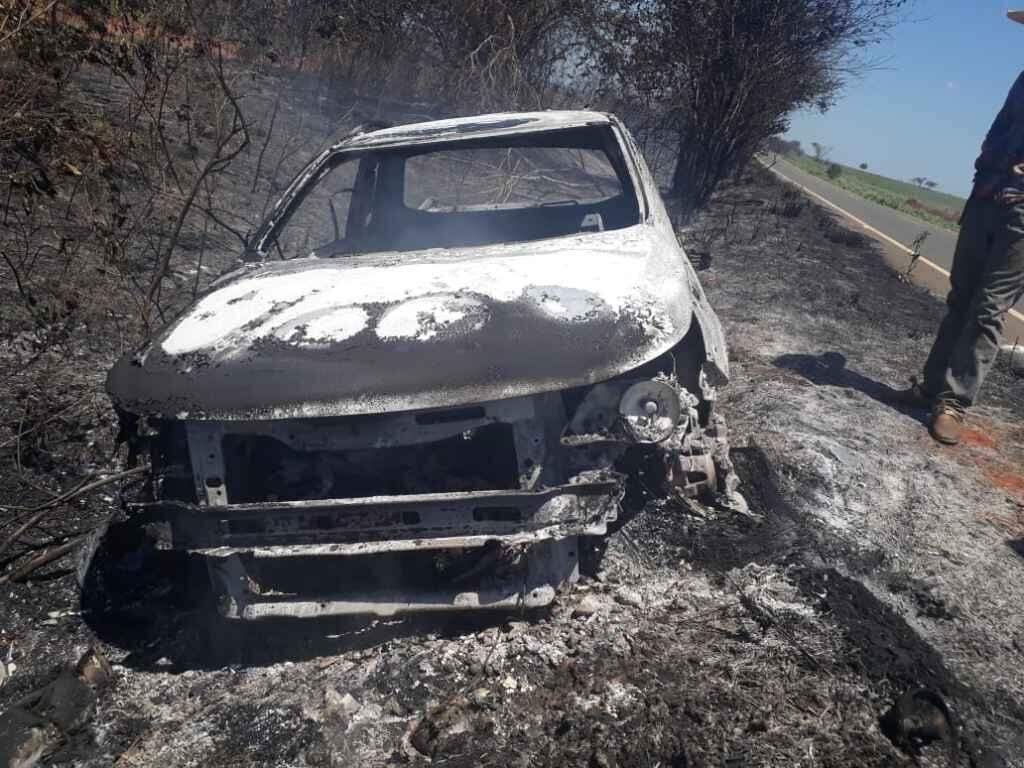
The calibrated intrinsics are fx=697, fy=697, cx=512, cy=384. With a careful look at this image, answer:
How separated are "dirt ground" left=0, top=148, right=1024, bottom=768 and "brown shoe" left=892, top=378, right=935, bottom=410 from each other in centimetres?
66

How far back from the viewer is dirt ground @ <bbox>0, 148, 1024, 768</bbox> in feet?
6.46

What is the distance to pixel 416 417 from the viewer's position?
217 centimetres

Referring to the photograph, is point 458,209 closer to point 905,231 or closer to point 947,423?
point 947,423

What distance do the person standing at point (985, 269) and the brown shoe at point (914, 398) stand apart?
3cm

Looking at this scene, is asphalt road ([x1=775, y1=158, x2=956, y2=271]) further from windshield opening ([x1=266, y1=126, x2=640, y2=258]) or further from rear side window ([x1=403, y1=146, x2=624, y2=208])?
windshield opening ([x1=266, y1=126, x2=640, y2=258])

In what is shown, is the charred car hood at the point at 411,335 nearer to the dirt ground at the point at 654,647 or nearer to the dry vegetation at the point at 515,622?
the dry vegetation at the point at 515,622

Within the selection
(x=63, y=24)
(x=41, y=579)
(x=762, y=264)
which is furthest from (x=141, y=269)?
(x=762, y=264)

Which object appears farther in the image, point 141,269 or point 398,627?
point 141,269

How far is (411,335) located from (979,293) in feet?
11.0

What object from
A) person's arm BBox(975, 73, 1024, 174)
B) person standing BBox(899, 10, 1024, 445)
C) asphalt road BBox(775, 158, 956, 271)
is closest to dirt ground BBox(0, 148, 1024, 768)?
person standing BBox(899, 10, 1024, 445)

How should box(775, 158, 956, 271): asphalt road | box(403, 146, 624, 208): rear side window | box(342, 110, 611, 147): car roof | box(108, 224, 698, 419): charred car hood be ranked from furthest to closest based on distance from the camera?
1. box(775, 158, 956, 271): asphalt road
2. box(403, 146, 624, 208): rear side window
3. box(342, 110, 611, 147): car roof
4. box(108, 224, 698, 419): charred car hood

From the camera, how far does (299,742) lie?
2.03m

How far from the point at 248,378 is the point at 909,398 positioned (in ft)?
12.6

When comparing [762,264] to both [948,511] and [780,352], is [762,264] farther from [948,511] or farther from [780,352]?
[948,511]
